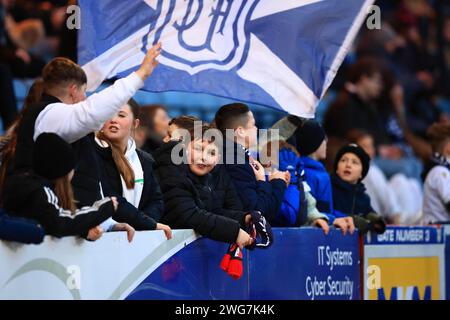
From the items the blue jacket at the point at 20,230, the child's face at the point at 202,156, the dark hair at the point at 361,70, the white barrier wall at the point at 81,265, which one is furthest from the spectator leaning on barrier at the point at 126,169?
the dark hair at the point at 361,70

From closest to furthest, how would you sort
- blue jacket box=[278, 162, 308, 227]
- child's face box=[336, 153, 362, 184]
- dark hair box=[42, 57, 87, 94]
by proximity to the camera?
1. dark hair box=[42, 57, 87, 94]
2. blue jacket box=[278, 162, 308, 227]
3. child's face box=[336, 153, 362, 184]

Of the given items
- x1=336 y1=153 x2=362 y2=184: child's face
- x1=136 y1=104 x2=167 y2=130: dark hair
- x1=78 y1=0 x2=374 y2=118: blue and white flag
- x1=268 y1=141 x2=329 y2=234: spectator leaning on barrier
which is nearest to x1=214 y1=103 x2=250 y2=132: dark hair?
x1=78 y1=0 x2=374 y2=118: blue and white flag

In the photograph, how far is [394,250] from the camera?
950cm

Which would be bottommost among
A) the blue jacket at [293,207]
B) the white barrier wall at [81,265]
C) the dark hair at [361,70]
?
the white barrier wall at [81,265]

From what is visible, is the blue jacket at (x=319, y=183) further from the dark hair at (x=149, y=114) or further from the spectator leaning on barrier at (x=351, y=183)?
the dark hair at (x=149, y=114)

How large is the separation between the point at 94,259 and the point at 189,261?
3.32ft

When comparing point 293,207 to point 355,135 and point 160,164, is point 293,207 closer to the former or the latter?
point 160,164

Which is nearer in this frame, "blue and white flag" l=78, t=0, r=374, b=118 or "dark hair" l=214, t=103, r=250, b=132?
"blue and white flag" l=78, t=0, r=374, b=118

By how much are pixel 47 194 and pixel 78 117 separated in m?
0.50

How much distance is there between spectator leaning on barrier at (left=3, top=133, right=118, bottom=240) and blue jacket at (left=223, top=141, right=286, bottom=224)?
86.2 inches

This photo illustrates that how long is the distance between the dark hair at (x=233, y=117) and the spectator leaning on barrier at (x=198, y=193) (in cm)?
65

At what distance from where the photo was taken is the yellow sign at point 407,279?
9.38m

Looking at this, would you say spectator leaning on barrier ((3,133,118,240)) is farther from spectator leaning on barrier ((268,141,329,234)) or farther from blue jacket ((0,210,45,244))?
spectator leaning on barrier ((268,141,329,234))

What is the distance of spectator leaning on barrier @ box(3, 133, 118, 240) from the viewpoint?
5.95 metres
